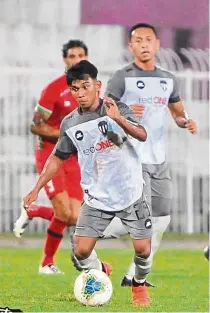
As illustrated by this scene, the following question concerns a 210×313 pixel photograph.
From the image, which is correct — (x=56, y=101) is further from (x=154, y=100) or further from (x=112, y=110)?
(x=112, y=110)

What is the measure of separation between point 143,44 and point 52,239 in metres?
2.79

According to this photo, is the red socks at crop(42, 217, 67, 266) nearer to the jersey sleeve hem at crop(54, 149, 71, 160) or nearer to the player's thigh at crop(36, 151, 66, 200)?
the player's thigh at crop(36, 151, 66, 200)

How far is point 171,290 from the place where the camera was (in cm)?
1227

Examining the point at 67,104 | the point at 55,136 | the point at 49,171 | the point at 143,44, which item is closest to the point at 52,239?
the point at 55,136

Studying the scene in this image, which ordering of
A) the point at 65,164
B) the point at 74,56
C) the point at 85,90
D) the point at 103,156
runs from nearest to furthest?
the point at 85,90 < the point at 103,156 < the point at 74,56 < the point at 65,164

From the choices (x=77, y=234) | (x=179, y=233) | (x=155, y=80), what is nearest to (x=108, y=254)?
(x=179, y=233)

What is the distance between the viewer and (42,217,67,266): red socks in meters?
14.2

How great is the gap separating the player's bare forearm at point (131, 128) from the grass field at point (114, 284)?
4.45ft

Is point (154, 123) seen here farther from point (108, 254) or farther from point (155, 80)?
point (108, 254)

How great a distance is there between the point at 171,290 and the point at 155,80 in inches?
77.3

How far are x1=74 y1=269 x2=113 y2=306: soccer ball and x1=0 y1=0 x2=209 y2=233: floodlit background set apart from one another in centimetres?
1027

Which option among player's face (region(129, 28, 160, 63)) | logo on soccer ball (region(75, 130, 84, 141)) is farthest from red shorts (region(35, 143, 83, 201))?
logo on soccer ball (region(75, 130, 84, 141))

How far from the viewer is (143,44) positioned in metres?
12.5

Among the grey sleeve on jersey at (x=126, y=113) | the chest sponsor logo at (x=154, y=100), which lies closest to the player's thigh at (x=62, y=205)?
the chest sponsor logo at (x=154, y=100)
